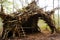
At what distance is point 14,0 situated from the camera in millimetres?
3998

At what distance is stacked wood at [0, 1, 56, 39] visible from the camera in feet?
9.95

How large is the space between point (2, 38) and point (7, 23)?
0.27 m

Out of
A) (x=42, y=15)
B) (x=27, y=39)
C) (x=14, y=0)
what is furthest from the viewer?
(x=14, y=0)

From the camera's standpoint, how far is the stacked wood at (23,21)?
303 cm

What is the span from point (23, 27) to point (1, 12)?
57cm

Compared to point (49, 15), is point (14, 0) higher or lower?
higher

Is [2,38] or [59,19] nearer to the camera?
[2,38]

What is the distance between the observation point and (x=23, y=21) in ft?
10.6

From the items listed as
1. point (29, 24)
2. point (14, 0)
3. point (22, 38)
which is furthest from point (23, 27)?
point (14, 0)

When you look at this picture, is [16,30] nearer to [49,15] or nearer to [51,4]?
[49,15]

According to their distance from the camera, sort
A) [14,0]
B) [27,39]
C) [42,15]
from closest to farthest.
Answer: [27,39] < [42,15] < [14,0]

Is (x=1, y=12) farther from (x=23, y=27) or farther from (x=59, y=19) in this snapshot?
(x=59, y=19)

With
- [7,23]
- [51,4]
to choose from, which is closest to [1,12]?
[7,23]

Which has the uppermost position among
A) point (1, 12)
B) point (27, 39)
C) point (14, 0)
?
point (14, 0)
